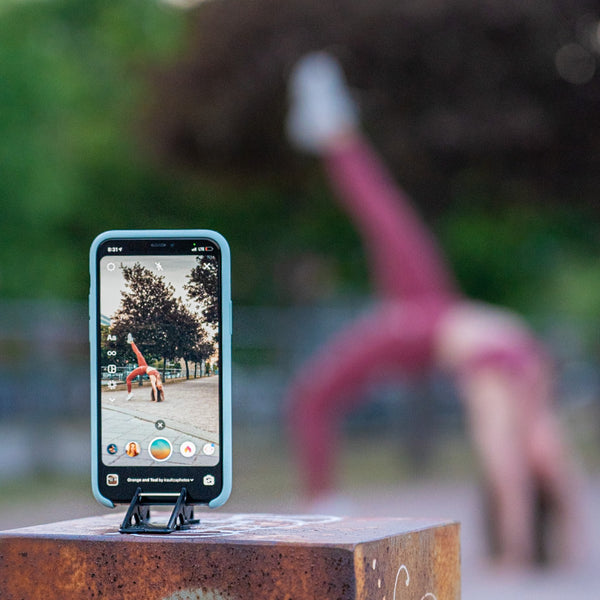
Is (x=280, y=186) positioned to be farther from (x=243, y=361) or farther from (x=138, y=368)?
(x=138, y=368)

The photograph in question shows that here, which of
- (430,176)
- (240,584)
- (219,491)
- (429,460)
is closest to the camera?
(240,584)

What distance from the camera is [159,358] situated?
2.27 meters

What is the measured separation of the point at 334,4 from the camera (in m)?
11.0

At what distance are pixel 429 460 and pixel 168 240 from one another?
1305cm

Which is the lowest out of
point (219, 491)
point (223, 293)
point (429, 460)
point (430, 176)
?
point (429, 460)

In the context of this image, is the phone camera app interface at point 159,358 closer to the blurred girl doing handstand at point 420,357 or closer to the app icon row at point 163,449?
the app icon row at point 163,449

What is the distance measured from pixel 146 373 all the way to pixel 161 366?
3 cm

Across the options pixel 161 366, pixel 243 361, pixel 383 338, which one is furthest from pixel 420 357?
pixel 243 361

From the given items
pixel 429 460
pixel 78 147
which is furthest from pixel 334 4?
pixel 78 147

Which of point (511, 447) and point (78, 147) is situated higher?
point (78, 147)

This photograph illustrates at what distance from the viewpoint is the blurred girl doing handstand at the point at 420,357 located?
7465 mm

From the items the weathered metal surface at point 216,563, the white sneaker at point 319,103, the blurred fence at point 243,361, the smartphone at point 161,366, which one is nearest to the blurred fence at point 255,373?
the blurred fence at point 243,361

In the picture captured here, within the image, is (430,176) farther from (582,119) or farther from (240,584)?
(240,584)

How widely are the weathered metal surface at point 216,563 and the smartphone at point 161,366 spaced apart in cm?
12
